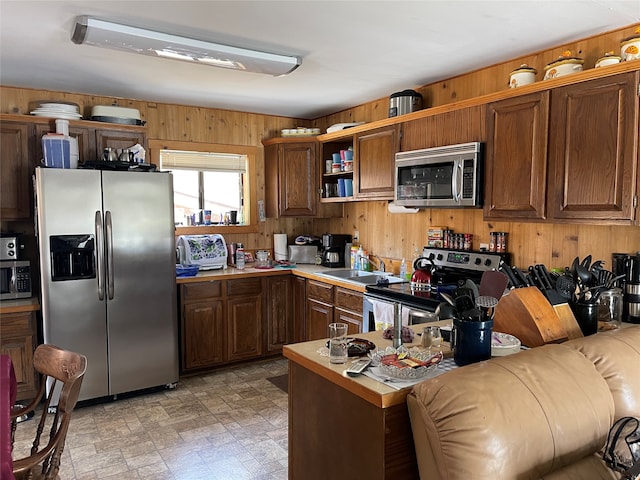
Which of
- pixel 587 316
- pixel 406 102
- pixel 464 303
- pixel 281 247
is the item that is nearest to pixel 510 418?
pixel 464 303

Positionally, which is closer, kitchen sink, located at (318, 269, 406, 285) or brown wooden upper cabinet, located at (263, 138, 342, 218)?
kitchen sink, located at (318, 269, 406, 285)

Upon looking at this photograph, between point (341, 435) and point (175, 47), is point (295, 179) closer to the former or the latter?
point (175, 47)

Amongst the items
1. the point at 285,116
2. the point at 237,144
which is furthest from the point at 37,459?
the point at 285,116

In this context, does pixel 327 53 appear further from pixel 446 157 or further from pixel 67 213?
pixel 67 213

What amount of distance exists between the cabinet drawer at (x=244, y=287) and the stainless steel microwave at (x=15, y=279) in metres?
1.57

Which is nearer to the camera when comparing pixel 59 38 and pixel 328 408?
pixel 328 408

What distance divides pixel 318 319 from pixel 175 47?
2.59m

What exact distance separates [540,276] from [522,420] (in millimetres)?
1056

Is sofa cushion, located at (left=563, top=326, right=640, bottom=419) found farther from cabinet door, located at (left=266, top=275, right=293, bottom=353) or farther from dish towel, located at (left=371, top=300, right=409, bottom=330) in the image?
cabinet door, located at (left=266, top=275, right=293, bottom=353)

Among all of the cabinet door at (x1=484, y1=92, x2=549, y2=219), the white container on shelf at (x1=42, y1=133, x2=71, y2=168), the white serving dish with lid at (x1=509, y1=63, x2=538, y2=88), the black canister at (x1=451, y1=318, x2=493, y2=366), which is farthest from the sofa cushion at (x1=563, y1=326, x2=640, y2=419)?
the white container on shelf at (x1=42, y1=133, x2=71, y2=168)

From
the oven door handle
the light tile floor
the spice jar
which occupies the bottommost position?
the light tile floor

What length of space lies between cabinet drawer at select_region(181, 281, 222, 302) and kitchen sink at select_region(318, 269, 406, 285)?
0.95 metres

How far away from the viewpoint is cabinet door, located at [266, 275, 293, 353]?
14.9ft

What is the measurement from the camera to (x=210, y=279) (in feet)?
13.6
